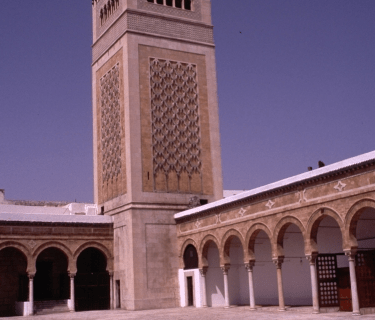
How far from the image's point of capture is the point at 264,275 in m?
22.0

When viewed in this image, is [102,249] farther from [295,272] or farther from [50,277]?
[295,272]

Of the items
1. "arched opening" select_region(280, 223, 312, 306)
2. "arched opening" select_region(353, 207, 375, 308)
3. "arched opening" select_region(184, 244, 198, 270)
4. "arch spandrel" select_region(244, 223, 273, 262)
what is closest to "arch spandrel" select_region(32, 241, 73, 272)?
"arched opening" select_region(184, 244, 198, 270)

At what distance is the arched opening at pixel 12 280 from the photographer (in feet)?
75.4

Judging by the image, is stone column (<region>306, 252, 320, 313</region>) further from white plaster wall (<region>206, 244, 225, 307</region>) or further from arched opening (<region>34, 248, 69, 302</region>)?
arched opening (<region>34, 248, 69, 302</region>)

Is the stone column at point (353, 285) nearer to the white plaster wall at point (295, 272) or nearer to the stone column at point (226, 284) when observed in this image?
the white plaster wall at point (295, 272)

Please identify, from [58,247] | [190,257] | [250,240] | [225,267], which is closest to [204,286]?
[190,257]

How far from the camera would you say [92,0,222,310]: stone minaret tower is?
23016 mm

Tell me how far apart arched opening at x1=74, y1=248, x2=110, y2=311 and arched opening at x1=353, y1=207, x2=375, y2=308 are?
1112 cm

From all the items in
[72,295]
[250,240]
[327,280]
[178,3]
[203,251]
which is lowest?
[72,295]

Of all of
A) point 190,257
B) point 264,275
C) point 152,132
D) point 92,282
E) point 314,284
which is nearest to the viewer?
point 314,284

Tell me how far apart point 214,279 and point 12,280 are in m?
8.15

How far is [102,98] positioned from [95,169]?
3299mm

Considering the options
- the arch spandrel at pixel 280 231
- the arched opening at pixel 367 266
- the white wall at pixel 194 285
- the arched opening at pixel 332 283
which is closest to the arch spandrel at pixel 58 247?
the white wall at pixel 194 285

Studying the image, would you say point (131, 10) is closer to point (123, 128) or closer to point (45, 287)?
point (123, 128)
